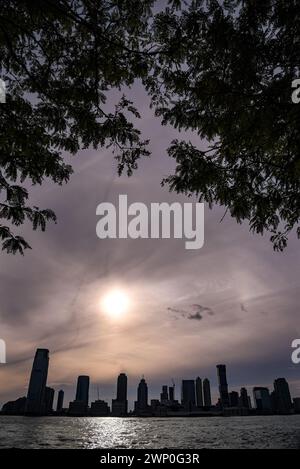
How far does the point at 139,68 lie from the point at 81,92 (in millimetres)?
1413

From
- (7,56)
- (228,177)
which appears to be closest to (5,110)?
(7,56)

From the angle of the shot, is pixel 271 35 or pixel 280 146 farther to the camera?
pixel 280 146

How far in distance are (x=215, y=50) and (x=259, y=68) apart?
39.3 inches

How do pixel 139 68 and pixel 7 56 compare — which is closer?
pixel 7 56

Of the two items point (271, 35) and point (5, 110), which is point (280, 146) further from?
point (5, 110)

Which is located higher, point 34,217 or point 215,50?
point 215,50

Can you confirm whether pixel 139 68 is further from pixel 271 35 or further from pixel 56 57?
pixel 271 35

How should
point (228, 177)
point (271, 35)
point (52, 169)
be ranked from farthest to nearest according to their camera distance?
point (228, 177), point (52, 169), point (271, 35)

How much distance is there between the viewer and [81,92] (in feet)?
23.0
